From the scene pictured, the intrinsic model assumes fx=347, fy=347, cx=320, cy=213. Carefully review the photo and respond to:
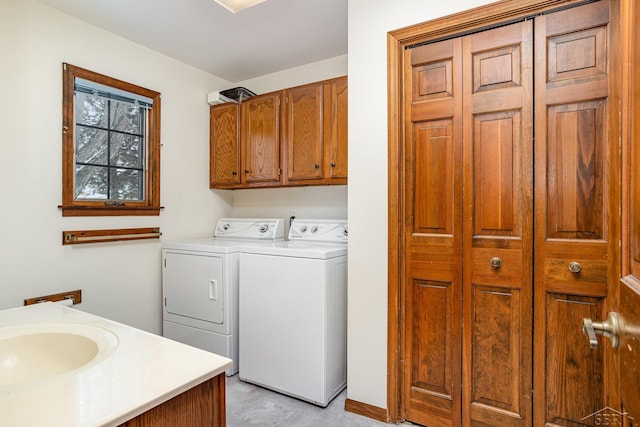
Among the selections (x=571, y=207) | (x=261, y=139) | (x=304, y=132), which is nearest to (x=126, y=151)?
(x=261, y=139)

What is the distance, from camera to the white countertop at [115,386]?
69cm

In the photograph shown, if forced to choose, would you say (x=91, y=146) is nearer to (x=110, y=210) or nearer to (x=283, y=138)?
(x=110, y=210)

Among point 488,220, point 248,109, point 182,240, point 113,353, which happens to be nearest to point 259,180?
point 248,109

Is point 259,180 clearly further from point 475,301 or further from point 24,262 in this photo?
point 475,301

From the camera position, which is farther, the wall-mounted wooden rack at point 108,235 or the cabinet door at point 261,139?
the cabinet door at point 261,139

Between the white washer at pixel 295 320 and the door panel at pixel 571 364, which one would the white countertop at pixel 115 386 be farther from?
the door panel at pixel 571 364

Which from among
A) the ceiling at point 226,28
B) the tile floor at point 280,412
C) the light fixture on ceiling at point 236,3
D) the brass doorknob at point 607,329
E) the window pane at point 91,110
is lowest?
the tile floor at point 280,412

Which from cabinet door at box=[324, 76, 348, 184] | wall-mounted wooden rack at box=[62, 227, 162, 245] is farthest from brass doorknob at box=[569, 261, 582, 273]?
wall-mounted wooden rack at box=[62, 227, 162, 245]

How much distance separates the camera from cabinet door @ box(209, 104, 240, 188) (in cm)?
314

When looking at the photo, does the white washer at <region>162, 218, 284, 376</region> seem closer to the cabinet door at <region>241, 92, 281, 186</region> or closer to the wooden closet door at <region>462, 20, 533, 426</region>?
the cabinet door at <region>241, 92, 281, 186</region>

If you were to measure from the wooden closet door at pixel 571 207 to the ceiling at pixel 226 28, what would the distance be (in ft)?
4.30

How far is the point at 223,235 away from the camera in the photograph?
327 centimetres

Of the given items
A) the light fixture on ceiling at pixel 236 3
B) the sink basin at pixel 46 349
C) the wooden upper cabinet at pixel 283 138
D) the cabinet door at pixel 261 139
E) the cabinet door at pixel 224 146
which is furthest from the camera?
the cabinet door at pixel 224 146

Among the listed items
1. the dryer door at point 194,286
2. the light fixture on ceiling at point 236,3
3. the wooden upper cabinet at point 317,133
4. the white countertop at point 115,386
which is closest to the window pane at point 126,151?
the dryer door at point 194,286
